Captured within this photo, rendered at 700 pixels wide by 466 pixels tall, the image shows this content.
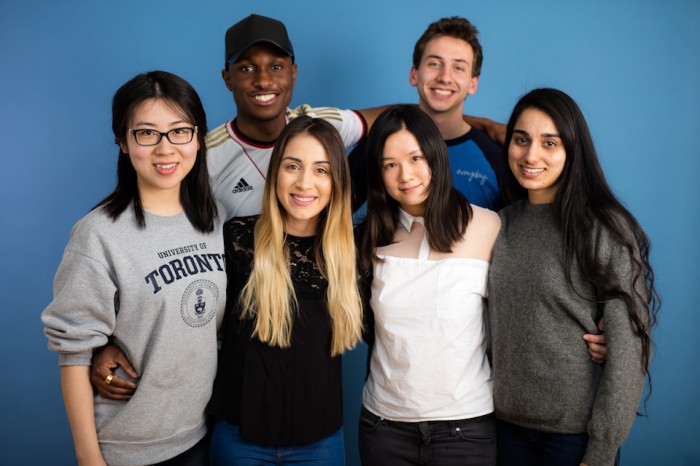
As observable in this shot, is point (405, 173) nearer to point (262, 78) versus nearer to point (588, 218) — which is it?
point (588, 218)

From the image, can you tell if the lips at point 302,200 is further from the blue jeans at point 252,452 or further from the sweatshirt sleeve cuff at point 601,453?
the sweatshirt sleeve cuff at point 601,453

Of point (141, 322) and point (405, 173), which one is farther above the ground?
point (405, 173)

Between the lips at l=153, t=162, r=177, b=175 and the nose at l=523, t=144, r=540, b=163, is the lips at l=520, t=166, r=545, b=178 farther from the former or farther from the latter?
the lips at l=153, t=162, r=177, b=175

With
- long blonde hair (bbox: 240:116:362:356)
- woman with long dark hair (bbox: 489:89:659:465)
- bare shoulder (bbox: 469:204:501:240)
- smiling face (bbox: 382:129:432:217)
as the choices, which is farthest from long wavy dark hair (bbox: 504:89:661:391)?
long blonde hair (bbox: 240:116:362:356)

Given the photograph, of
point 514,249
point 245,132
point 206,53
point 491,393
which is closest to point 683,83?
point 514,249

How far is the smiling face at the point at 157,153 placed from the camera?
1704mm

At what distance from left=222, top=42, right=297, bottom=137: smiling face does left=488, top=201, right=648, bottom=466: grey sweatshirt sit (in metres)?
1.20

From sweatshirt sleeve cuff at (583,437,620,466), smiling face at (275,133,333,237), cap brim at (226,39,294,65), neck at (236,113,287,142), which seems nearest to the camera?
sweatshirt sleeve cuff at (583,437,620,466)

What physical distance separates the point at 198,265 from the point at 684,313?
2582 millimetres

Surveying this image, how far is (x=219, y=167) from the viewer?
2.36 m

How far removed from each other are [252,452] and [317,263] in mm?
634

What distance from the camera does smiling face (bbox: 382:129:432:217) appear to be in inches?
Result: 72.9

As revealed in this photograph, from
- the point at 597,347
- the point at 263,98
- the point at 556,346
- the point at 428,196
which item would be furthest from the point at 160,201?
the point at 597,347

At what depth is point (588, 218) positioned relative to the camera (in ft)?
5.41
